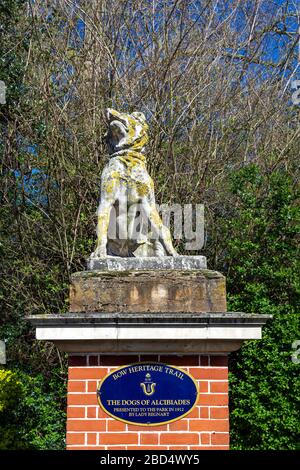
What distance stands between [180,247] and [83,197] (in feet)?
6.25

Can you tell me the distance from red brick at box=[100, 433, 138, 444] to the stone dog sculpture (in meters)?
1.45

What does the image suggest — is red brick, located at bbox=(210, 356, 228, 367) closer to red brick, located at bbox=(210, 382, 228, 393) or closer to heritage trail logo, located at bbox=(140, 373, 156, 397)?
red brick, located at bbox=(210, 382, 228, 393)

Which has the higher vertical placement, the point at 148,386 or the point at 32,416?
the point at 148,386

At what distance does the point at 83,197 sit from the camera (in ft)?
34.7

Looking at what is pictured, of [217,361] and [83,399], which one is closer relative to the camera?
[83,399]

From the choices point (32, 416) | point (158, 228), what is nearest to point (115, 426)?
point (158, 228)

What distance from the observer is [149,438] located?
469 cm

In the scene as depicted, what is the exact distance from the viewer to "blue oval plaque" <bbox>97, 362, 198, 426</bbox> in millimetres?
4715

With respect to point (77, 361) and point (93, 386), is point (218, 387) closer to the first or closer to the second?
point (93, 386)

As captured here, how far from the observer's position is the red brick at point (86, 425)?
4.70 meters

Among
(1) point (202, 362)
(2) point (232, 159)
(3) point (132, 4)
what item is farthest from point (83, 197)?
(1) point (202, 362)

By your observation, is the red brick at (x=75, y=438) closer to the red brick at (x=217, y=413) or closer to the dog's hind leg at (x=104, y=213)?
the red brick at (x=217, y=413)

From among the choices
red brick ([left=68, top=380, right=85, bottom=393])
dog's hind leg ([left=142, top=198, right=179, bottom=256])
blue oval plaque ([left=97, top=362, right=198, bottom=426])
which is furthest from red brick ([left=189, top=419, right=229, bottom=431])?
dog's hind leg ([left=142, top=198, right=179, bottom=256])

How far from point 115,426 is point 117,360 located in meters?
0.50
